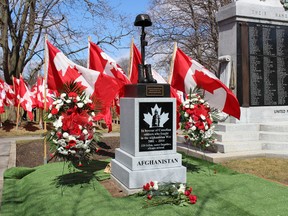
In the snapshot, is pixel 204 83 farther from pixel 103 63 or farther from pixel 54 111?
pixel 54 111

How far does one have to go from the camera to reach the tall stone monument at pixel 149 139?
225 inches

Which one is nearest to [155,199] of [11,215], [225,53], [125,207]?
[125,207]

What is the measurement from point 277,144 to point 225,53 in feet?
11.0

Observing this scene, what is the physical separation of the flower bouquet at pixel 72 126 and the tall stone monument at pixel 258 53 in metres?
5.48

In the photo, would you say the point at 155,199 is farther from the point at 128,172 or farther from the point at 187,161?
the point at 187,161

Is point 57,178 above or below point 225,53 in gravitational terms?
below

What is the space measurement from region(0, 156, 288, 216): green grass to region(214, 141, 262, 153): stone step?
1.57 m

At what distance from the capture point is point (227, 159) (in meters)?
8.49

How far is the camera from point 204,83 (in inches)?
292

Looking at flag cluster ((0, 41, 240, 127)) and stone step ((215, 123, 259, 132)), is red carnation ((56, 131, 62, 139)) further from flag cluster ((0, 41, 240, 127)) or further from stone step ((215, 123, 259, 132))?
stone step ((215, 123, 259, 132))

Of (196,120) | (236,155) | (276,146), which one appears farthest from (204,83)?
(276,146)

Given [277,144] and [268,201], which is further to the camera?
[277,144]

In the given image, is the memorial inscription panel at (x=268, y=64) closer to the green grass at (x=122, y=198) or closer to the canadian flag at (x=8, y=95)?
the green grass at (x=122, y=198)

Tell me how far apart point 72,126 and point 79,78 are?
236 centimetres
